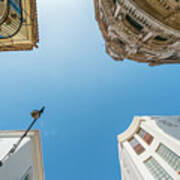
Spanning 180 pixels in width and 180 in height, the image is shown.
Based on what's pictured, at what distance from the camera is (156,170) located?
65.2ft

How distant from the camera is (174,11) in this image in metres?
12.3

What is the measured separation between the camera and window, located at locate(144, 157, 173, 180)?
17.6m

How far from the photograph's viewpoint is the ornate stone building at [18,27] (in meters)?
9.59

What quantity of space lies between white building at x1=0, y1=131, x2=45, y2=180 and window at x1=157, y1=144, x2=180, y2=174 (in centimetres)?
2114

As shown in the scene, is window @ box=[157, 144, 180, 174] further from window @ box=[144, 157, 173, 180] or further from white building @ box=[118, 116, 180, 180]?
window @ box=[144, 157, 173, 180]

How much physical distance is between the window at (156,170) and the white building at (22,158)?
67.5 feet

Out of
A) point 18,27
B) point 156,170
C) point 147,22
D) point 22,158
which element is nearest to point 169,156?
point 156,170

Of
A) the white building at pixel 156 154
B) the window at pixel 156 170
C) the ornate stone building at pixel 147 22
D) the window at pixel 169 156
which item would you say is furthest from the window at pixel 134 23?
the window at pixel 156 170

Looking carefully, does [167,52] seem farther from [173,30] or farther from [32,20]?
[32,20]

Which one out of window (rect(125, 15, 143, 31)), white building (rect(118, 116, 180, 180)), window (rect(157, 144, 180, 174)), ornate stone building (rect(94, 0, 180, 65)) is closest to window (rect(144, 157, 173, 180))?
white building (rect(118, 116, 180, 180))

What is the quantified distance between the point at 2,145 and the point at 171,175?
24365 mm

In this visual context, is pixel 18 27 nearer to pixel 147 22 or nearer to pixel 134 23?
pixel 134 23

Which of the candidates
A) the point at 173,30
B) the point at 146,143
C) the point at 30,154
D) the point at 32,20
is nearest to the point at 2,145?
the point at 30,154

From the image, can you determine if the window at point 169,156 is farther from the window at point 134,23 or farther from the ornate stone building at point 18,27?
the ornate stone building at point 18,27
